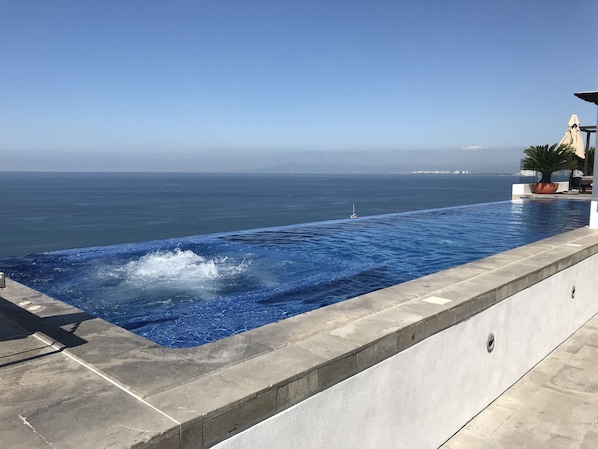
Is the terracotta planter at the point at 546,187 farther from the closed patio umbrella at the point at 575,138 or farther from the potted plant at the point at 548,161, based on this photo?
the closed patio umbrella at the point at 575,138

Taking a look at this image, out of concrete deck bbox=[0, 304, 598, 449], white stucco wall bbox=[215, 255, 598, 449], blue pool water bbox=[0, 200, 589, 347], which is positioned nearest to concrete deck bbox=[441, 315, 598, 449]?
concrete deck bbox=[0, 304, 598, 449]

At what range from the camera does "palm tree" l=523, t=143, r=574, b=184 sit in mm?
23656

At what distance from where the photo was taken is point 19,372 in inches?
98.5

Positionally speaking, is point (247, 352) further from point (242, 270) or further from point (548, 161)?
point (548, 161)

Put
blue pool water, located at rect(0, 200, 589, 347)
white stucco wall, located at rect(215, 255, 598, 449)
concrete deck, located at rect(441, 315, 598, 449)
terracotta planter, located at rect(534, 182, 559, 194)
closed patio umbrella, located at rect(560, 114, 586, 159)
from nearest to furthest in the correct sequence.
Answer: white stucco wall, located at rect(215, 255, 598, 449) < concrete deck, located at rect(441, 315, 598, 449) < blue pool water, located at rect(0, 200, 589, 347) < terracotta planter, located at rect(534, 182, 559, 194) < closed patio umbrella, located at rect(560, 114, 586, 159)

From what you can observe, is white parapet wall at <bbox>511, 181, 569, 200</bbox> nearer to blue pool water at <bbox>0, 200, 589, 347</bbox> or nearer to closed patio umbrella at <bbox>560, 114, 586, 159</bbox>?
closed patio umbrella at <bbox>560, 114, 586, 159</bbox>

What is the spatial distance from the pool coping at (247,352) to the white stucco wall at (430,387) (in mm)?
92

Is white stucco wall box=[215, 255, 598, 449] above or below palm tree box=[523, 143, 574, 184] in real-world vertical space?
below

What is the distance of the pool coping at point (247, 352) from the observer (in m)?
2.12

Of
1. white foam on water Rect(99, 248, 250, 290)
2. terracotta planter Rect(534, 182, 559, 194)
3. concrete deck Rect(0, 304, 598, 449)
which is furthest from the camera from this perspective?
terracotta planter Rect(534, 182, 559, 194)

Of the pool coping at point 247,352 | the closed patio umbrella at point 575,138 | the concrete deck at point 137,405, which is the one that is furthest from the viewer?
the closed patio umbrella at point 575,138

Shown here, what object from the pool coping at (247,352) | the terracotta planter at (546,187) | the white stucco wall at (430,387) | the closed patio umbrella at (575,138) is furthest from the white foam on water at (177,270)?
the closed patio umbrella at (575,138)

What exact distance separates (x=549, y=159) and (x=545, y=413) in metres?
22.8

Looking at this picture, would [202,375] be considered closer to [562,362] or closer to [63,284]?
[562,362]
